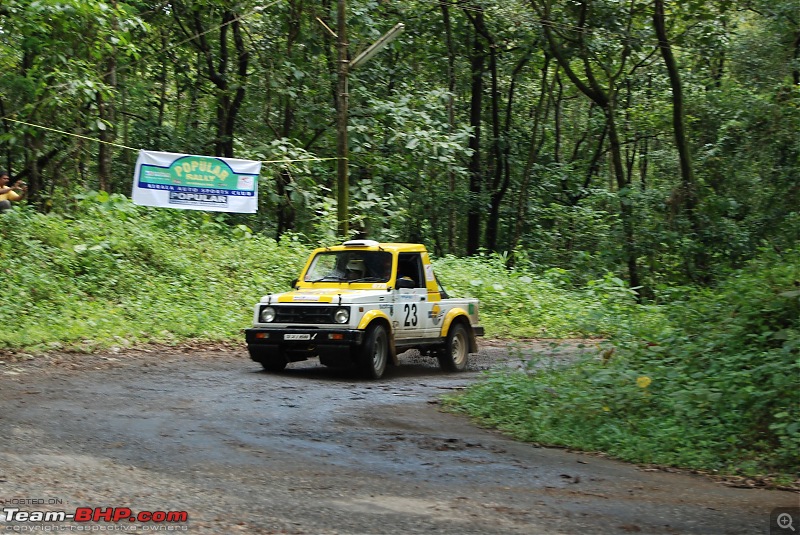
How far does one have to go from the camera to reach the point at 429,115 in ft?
87.8

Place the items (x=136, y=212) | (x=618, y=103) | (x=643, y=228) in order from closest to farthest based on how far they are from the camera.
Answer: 1. (x=136, y=212)
2. (x=643, y=228)
3. (x=618, y=103)

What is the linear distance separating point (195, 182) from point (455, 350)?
26.8ft

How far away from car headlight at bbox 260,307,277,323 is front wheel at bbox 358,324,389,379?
Answer: 1441mm

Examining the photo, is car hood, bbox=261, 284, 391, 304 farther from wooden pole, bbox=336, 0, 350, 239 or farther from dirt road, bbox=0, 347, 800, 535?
wooden pole, bbox=336, 0, 350, 239

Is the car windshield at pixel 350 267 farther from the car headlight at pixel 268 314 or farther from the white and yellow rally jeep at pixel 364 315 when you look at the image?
the car headlight at pixel 268 314

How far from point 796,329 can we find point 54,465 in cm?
796

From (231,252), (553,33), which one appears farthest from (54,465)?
(553,33)

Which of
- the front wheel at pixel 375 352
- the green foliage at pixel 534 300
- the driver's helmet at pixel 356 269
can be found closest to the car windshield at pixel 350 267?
the driver's helmet at pixel 356 269

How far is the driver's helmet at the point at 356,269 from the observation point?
1434 cm

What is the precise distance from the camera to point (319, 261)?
48.3 ft

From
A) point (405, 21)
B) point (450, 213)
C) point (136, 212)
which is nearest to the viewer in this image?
point (136, 212)

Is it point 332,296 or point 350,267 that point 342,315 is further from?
point 350,267

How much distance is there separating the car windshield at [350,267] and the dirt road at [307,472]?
2.77 meters

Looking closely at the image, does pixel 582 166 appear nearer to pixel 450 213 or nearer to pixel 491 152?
pixel 491 152
